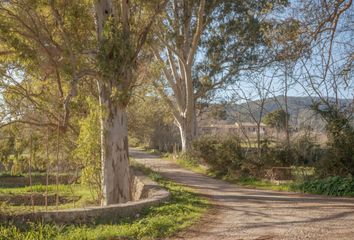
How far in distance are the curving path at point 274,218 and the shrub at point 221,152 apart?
441cm

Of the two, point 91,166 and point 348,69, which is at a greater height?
point 348,69

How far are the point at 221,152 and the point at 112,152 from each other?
785 cm

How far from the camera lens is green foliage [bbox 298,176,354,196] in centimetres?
1194

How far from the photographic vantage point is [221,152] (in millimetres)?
18547

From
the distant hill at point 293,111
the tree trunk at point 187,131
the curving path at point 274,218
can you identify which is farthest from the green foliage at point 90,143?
the tree trunk at point 187,131

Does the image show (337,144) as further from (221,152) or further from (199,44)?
(199,44)

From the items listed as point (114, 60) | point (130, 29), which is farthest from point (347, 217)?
point (130, 29)

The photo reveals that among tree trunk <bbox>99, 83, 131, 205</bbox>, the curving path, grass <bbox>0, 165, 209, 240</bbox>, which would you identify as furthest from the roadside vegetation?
tree trunk <bbox>99, 83, 131, 205</bbox>

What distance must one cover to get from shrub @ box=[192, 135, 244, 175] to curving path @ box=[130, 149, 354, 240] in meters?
4.41

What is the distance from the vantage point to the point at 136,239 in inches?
276

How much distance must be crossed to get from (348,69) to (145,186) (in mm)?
6990

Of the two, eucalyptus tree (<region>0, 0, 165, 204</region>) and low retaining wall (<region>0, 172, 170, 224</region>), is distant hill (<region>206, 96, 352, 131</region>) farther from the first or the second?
low retaining wall (<region>0, 172, 170, 224</region>)

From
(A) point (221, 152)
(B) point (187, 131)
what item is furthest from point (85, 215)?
(B) point (187, 131)

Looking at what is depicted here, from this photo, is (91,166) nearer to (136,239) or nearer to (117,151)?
(117,151)
